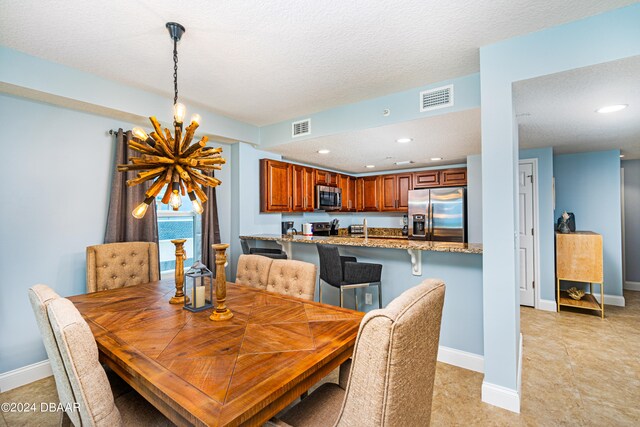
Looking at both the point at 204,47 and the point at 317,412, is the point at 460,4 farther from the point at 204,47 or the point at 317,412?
the point at 317,412

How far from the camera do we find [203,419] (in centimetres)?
80

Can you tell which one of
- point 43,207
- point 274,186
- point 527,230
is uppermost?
point 274,186

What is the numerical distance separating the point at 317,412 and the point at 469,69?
260 cm

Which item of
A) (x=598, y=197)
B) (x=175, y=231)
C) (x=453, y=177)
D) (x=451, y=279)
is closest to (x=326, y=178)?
(x=453, y=177)

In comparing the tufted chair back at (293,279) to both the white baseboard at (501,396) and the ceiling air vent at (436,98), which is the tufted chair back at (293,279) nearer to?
the white baseboard at (501,396)

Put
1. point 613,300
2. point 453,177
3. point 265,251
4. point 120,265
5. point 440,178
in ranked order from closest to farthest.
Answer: point 120,265 < point 265,251 < point 613,300 < point 453,177 < point 440,178

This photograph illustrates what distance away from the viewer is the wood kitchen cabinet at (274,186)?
157 inches

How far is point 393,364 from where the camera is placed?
757 mm

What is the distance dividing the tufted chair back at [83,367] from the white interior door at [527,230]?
478 centimetres

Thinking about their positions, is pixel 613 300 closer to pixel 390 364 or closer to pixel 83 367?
pixel 390 364

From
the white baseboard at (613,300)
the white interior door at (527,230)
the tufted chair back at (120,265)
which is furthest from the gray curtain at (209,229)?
the white baseboard at (613,300)

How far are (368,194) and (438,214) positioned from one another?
1601mm

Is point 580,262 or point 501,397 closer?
point 501,397

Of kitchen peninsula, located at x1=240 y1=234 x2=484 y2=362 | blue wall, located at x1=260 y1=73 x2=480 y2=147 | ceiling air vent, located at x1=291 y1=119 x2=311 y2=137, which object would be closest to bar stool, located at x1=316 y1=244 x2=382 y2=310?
kitchen peninsula, located at x1=240 y1=234 x2=484 y2=362
